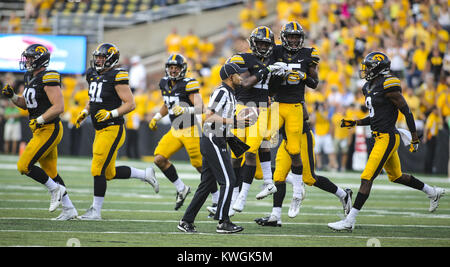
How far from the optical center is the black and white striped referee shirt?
683 cm

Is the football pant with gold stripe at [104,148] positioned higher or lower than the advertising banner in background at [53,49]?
lower

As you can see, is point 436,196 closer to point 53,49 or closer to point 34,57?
point 34,57

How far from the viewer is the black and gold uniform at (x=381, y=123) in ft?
24.9

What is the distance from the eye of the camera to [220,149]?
273 inches

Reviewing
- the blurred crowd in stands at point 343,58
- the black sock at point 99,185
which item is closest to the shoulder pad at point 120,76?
the black sock at point 99,185

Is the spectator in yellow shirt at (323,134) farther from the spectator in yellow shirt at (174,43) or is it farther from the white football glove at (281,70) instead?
the white football glove at (281,70)

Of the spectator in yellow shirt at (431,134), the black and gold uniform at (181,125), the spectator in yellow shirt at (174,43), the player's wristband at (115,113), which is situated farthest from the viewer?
the spectator in yellow shirt at (174,43)

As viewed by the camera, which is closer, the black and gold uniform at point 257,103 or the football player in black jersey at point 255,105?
the football player in black jersey at point 255,105

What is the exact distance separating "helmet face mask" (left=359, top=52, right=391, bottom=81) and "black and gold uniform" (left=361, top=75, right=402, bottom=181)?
0.23 feet

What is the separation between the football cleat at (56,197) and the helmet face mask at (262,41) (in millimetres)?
2544

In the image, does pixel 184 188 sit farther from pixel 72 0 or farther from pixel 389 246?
pixel 72 0

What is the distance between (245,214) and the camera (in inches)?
353

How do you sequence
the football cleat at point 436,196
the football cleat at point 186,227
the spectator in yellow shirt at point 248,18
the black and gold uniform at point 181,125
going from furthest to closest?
the spectator in yellow shirt at point 248,18 → the black and gold uniform at point 181,125 → the football cleat at point 436,196 → the football cleat at point 186,227

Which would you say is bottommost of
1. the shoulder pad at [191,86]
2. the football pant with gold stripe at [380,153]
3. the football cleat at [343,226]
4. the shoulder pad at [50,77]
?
the football cleat at [343,226]
